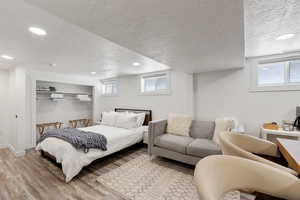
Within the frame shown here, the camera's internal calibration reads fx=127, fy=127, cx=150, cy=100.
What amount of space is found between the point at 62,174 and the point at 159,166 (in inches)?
71.7

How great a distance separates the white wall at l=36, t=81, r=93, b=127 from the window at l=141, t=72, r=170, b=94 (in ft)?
8.55

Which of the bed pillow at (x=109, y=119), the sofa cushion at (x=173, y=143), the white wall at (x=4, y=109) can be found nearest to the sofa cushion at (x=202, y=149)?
the sofa cushion at (x=173, y=143)

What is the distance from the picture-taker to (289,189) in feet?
2.26

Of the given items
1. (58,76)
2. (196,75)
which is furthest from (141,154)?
(58,76)

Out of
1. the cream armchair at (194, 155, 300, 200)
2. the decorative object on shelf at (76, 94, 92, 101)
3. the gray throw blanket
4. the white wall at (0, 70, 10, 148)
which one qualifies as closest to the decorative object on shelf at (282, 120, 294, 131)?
the cream armchair at (194, 155, 300, 200)

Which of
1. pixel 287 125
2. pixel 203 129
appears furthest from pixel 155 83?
pixel 287 125

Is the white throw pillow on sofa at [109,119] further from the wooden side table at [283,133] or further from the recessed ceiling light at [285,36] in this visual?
the recessed ceiling light at [285,36]

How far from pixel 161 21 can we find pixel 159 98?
9.72 feet

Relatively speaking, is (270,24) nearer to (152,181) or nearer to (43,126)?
(152,181)

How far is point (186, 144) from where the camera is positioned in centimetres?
252

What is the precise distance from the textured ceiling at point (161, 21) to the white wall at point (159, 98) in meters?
1.85

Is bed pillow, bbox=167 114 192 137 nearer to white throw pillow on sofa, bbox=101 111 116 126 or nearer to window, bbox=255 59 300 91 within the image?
window, bbox=255 59 300 91

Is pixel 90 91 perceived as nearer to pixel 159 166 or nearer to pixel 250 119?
pixel 159 166

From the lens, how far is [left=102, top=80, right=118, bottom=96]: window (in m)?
5.29
